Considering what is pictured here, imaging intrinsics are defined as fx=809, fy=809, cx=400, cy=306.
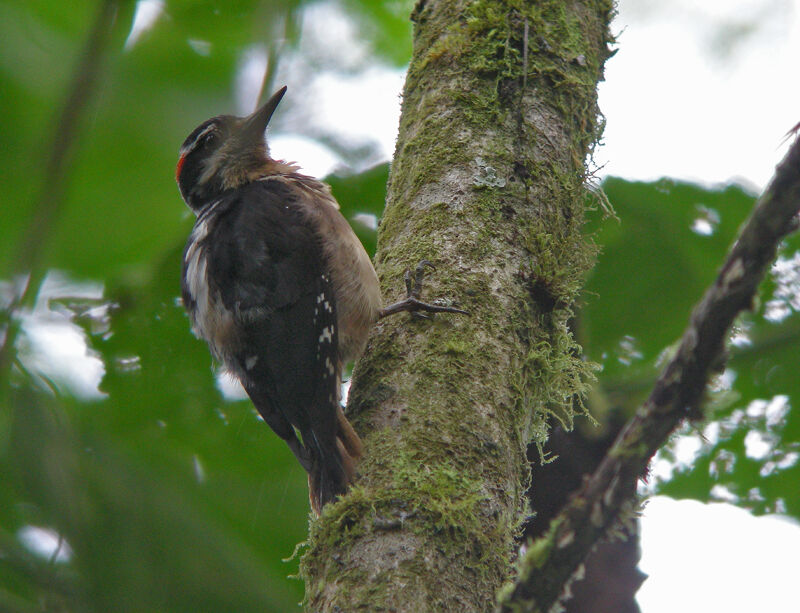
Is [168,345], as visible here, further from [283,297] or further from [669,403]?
[669,403]

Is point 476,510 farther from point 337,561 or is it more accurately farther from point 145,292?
point 145,292

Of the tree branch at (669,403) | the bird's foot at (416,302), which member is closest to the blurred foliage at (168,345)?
the tree branch at (669,403)

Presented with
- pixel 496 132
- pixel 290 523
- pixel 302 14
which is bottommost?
pixel 290 523

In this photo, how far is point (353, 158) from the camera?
3719 mm

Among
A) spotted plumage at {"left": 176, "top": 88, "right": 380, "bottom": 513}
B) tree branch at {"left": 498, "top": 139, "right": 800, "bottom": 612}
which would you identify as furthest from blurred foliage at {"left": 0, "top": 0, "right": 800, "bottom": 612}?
spotted plumage at {"left": 176, "top": 88, "right": 380, "bottom": 513}

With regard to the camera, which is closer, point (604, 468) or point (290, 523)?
point (604, 468)

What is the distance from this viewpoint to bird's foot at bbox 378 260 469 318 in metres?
1.97

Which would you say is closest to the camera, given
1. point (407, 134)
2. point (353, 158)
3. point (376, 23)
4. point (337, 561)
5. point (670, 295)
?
point (337, 561)

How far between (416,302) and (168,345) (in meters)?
1.46

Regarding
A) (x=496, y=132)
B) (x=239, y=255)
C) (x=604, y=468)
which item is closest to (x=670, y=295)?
(x=496, y=132)

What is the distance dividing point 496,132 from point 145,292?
151cm

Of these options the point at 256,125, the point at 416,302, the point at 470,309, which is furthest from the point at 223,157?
the point at 470,309

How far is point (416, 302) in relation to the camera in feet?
6.73

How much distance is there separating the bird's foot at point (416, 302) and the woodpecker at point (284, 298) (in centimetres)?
8
